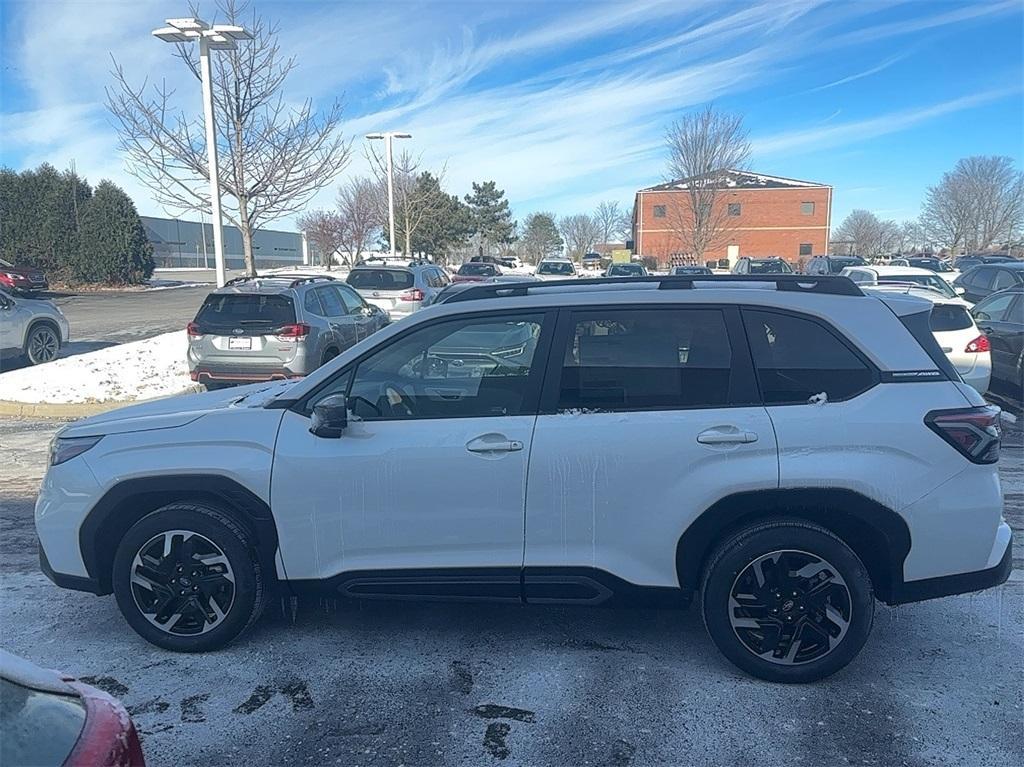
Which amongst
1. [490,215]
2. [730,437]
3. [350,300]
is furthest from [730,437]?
[490,215]

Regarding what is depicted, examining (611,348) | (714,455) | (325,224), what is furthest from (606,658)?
(325,224)

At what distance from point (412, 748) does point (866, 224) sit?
8587 cm

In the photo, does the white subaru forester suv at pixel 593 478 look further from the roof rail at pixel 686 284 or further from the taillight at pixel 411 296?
the taillight at pixel 411 296

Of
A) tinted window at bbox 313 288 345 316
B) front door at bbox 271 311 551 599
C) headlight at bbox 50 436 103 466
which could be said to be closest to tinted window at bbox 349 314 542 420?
front door at bbox 271 311 551 599

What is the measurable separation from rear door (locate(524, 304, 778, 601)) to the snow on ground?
8.25 meters

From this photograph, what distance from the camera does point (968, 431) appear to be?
10.4 feet

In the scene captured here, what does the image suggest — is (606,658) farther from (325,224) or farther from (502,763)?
(325,224)

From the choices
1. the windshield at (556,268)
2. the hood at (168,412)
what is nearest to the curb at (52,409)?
the hood at (168,412)

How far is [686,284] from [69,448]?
3.12 metres

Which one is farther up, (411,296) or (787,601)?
(411,296)

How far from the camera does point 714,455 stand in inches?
127

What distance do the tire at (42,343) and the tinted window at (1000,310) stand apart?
15.4 metres

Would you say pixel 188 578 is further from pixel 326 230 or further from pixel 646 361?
pixel 326 230

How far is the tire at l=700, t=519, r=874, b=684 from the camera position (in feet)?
10.5
